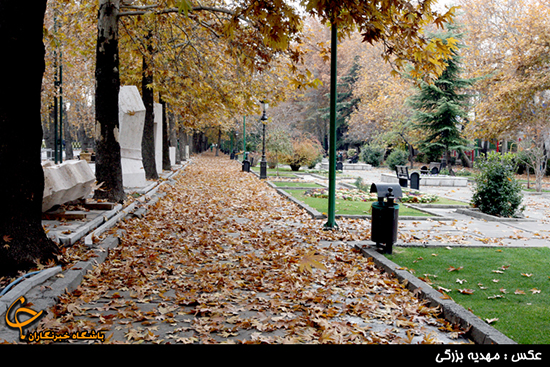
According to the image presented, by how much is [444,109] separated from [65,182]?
26.4m

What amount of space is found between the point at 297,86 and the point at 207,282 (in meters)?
5.26

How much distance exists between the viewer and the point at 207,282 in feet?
18.4

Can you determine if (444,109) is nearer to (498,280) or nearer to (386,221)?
(386,221)

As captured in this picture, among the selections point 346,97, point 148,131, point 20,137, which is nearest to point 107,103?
point 20,137

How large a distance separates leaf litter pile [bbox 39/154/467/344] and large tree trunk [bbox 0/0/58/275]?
2.78 ft

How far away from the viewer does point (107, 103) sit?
10.4 m

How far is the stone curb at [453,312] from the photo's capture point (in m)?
3.87

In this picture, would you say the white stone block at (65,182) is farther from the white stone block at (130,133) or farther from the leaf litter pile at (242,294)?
the white stone block at (130,133)

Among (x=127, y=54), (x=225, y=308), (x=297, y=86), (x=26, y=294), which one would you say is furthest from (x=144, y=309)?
(x=127, y=54)

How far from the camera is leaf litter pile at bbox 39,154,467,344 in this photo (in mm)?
4109

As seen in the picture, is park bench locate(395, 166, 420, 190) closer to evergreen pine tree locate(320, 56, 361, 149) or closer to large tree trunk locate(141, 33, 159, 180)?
large tree trunk locate(141, 33, 159, 180)

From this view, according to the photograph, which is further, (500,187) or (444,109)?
(444,109)

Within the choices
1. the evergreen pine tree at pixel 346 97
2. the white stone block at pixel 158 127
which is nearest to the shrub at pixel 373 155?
the evergreen pine tree at pixel 346 97
